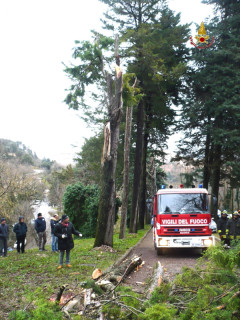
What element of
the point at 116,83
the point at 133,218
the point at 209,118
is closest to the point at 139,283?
the point at 116,83

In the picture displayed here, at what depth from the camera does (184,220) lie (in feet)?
40.5

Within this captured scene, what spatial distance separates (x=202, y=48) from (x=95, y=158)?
13.8 meters

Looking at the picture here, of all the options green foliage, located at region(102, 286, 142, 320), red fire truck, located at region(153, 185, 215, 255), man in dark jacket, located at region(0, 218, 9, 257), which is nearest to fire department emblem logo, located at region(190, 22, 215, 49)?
red fire truck, located at region(153, 185, 215, 255)

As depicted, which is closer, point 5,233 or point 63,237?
point 63,237

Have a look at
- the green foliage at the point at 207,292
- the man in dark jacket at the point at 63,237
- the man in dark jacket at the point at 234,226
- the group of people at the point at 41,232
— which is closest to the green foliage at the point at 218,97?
the man in dark jacket at the point at 234,226

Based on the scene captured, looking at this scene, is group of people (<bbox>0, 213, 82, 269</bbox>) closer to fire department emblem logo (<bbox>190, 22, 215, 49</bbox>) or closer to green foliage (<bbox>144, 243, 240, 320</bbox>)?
green foliage (<bbox>144, 243, 240, 320</bbox>)

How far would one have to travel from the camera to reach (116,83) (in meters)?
14.6

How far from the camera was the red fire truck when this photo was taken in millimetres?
12328

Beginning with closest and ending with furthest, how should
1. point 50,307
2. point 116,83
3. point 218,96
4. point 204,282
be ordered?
1. point 50,307
2. point 204,282
3. point 116,83
4. point 218,96

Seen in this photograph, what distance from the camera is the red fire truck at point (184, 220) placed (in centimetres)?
1233

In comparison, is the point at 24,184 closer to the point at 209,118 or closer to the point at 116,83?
the point at 209,118

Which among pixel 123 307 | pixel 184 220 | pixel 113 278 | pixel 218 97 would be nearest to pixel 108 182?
pixel 184 220

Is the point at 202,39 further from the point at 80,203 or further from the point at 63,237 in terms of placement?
the point at 63,237

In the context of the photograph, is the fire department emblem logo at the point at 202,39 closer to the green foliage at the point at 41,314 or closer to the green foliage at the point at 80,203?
the green foliage at the point at 80,203
